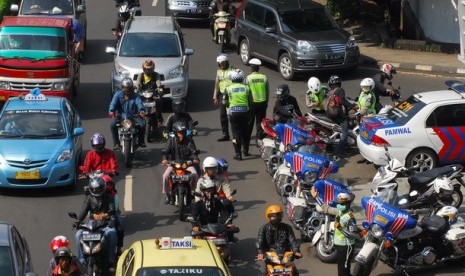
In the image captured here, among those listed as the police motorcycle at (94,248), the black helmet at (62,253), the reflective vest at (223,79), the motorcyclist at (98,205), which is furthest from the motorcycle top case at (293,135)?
the black helmet at (62,253)

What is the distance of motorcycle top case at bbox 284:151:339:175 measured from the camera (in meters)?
20.3

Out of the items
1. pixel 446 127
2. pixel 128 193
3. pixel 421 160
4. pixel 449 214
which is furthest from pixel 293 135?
pixel 449 214

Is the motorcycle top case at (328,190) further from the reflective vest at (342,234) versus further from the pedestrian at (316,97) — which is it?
the pedestrian at (316,97)

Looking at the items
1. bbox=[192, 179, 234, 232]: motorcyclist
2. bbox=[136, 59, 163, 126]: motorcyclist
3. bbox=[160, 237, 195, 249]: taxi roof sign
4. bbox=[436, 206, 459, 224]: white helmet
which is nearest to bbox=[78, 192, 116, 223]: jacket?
bbox=[192, 179, 234, 232]: motorcyclist

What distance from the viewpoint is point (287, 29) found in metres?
31.7

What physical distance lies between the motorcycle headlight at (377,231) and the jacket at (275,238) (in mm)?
1382

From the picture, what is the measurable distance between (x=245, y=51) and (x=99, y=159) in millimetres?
13672

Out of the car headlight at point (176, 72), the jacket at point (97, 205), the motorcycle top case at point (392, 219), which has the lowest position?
the car headlight at point (176, 72)

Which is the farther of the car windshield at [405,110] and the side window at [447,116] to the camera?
the car windshield at [405,110]

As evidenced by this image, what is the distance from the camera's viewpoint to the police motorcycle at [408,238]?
17.5 m

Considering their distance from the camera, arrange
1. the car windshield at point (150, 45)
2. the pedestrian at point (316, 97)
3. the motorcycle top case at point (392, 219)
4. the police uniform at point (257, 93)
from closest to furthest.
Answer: the motorcycle top case at point (392, 219) → the police uniform at point (257, 93) → the pedestrian at point (316, 97) → the car windshield at point (150, 45)

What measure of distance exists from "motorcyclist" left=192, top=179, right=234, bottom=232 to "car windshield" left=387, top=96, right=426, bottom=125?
5597 millimetres

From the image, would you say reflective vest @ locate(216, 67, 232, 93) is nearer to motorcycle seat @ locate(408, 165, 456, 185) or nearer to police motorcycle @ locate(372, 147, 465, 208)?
police motorcycle @ locate(372, 147, 465, 208)

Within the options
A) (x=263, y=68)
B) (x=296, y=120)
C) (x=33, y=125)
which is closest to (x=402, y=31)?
(x=263, y=68)
